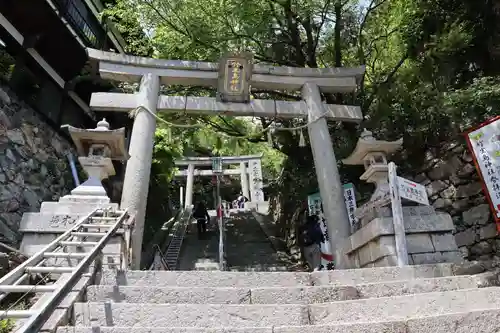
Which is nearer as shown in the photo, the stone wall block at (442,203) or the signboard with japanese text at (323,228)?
the signboard with japanese text at (323,228)

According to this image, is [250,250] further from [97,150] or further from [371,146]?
[97,150]

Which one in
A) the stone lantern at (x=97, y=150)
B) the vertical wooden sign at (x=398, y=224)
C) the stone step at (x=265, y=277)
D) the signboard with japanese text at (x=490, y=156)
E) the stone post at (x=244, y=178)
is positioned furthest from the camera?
the stone post at (x=244, y=178)

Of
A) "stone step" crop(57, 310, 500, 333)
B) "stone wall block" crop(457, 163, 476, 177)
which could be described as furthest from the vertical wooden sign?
"stone wall block" crop(457, 163, 476, 177)

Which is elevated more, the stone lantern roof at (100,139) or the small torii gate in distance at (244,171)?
the small torii gate in distance at (244,171)

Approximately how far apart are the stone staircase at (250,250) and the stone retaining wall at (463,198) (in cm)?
429

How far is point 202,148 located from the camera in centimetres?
2438

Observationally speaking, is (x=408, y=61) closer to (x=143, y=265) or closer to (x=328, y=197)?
(x=328, y=197)

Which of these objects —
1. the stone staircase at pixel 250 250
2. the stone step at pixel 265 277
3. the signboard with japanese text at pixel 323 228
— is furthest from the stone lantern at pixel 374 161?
the stone staircase at pixel 250 250

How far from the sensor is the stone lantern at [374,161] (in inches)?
254

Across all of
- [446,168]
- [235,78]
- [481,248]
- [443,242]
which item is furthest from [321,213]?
[443,242]

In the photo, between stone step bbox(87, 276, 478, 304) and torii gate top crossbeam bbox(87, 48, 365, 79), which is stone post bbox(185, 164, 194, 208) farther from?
stone step bbox(87, 276, 478, 304)

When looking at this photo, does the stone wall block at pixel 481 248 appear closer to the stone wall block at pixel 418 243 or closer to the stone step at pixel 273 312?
the stone wall block at pixel 418 243

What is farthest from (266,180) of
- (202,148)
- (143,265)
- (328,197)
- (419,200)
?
(419,200)

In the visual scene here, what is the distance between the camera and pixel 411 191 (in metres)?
5.73
